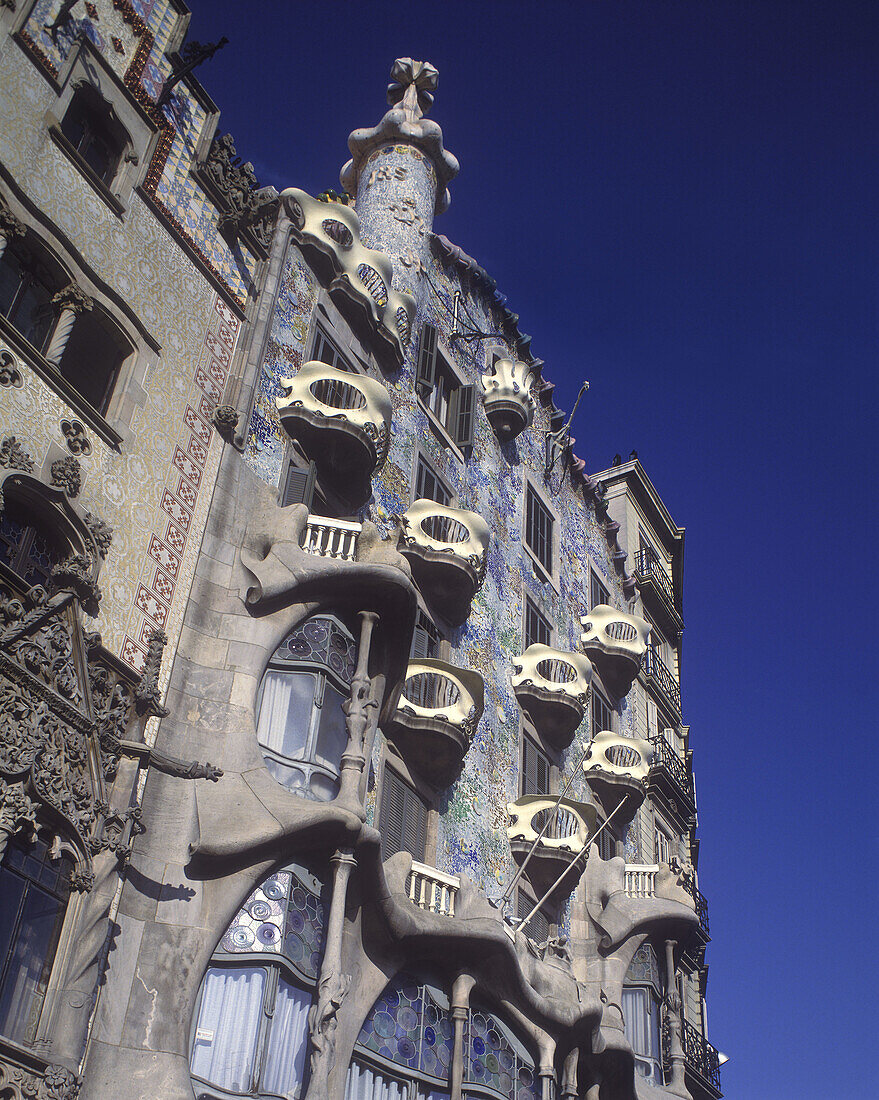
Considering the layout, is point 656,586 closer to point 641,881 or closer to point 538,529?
point 538,529

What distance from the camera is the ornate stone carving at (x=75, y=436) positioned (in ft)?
47.7

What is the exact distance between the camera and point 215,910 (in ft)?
46.7

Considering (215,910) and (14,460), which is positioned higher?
(14,460)

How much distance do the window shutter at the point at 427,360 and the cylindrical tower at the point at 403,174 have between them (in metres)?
0.97

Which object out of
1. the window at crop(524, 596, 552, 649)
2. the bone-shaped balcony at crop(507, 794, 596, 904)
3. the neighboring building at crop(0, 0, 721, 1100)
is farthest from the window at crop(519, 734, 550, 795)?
the window at crop(524, 596, 552, 649)

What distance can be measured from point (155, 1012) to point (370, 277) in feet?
49.8

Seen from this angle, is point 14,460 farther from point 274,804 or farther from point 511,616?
point 511,616

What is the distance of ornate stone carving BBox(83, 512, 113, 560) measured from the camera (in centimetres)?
1434

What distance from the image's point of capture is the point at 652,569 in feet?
124

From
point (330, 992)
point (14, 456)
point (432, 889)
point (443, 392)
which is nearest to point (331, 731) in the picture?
point (432, 889)

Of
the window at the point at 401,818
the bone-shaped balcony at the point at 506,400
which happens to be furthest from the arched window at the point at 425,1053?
the bone-shaped balcony at the point at 506,400

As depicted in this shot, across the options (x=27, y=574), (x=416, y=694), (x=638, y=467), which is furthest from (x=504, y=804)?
(x=638, y=467)

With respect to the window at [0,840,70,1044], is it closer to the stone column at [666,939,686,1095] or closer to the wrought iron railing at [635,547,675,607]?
the stone column at [666,939,686,1095]

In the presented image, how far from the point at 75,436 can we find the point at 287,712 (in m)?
4.82
